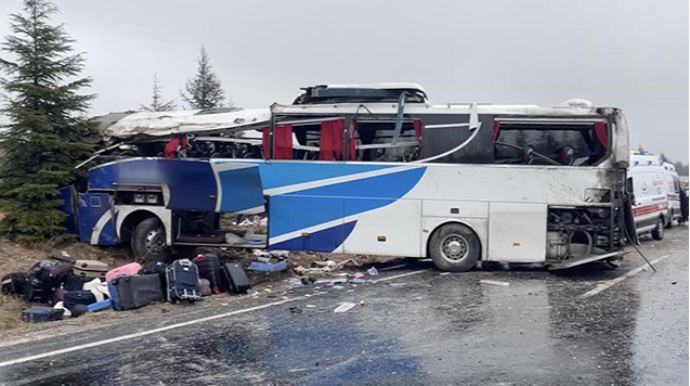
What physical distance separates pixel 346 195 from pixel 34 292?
5476 mm

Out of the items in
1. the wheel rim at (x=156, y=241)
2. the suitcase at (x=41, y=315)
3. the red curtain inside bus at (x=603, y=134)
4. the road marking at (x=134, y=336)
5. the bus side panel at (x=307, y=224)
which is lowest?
the suitcase at (x=41, y=315)

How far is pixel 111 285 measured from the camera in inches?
360

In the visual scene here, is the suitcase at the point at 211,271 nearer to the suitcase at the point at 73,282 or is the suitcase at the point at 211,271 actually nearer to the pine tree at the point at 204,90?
the suitcase at the point at 73,282

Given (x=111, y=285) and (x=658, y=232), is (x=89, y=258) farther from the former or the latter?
(x=658, y=232)

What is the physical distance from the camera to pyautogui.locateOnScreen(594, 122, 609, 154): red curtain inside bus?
10.7 m

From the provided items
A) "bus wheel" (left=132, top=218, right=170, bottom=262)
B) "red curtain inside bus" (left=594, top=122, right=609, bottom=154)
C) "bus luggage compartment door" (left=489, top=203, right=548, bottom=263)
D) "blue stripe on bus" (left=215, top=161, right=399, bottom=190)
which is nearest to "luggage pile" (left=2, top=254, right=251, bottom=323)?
"bus wheel" (left=132, top=218, right=170, bottom=262)

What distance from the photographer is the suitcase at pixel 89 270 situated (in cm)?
1012

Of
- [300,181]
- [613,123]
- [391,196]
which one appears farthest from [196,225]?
[613,123]

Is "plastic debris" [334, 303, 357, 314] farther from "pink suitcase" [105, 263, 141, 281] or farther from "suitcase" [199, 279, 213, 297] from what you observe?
"pink suitcase" [105, 263, 141, 281]

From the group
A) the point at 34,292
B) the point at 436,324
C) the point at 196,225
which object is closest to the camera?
the point at 436,324

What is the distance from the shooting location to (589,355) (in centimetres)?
619

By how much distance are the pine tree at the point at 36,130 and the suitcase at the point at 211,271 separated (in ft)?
13.0

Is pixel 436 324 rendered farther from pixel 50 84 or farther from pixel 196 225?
pixel 50 84

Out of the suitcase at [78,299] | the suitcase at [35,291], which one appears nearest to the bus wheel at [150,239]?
the suitcase at [35,291]
